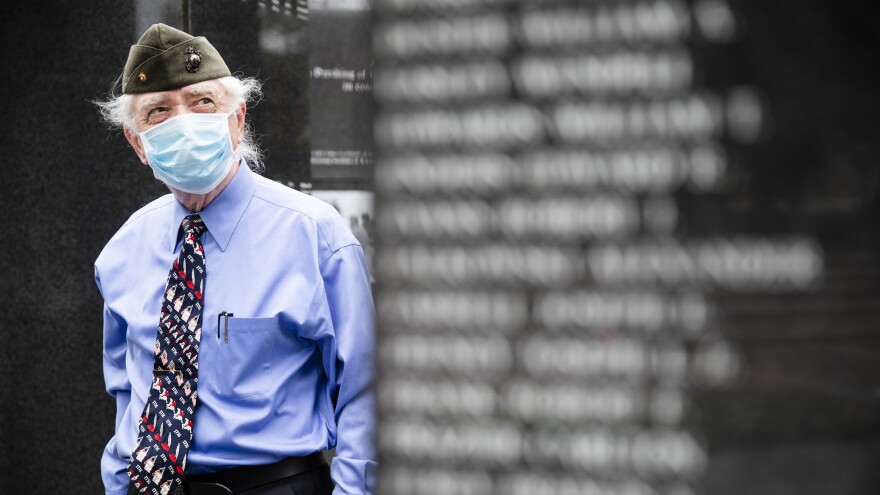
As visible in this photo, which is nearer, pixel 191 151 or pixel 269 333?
pixel 269 333

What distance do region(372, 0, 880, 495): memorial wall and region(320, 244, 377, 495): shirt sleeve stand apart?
113cm

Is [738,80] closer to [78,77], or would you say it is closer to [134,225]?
[134,225]

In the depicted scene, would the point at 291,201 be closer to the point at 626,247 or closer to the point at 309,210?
the point at 309,210

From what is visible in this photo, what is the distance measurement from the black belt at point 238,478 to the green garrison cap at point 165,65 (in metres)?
1.12

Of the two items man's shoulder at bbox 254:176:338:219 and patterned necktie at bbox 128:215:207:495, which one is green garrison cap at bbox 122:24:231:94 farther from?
patterned necktie at bbox 128:215:207:495

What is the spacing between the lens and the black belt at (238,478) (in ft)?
8.79

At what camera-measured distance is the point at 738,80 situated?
1.30m

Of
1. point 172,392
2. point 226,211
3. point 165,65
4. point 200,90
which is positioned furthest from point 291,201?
point 172,392

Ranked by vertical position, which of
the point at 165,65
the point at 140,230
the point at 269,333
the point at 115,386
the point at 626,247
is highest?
the point at 165,65

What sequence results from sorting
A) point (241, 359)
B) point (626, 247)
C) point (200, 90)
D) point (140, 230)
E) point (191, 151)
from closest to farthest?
1. point (626, 247)
2. point (241, 359)
3. point (191, 151)
4. point (200, 90)
5. point (140, 230)

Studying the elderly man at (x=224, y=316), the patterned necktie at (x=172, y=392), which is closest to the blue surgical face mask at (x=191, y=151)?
the elderly man at (x=224, y=316)

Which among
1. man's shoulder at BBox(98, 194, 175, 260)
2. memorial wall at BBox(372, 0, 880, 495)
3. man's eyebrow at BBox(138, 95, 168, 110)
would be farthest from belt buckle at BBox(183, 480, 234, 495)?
memorial wall at BBox(372, 0, 880, 495)

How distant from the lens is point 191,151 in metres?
2.80

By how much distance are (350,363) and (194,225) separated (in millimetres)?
605
